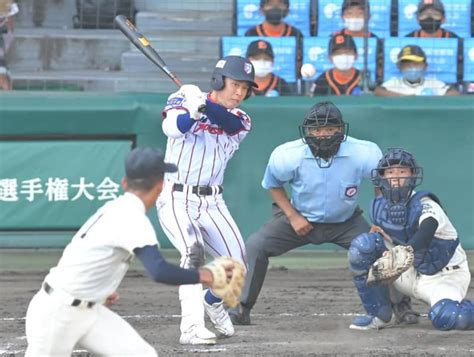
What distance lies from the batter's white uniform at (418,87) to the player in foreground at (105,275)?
645 centimetres

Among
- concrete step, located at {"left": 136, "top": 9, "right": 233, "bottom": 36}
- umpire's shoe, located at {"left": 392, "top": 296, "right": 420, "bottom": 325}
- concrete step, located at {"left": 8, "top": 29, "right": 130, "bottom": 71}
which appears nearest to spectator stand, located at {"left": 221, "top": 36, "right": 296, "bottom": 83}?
concrete step, located at {"left": 136, "top": 9, "right": 233, "bottom": 36}

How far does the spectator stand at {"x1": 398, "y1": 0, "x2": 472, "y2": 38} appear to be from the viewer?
1147 centimetres

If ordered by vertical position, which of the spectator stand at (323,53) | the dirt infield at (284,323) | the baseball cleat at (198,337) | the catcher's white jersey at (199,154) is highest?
the spectator stand at (323,53)

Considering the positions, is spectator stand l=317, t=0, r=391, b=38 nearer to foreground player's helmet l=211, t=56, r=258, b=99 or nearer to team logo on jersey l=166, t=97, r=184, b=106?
foreground player's helmet l=211, t=56, r=258, b=99

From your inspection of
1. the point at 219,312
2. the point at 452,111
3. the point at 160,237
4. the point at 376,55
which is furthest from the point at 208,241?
the point at 376,55

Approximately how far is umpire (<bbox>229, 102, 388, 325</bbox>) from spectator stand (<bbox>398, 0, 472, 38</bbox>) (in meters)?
4.37


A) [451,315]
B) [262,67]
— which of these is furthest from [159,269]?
[262,67]

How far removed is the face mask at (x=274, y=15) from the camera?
1130cm

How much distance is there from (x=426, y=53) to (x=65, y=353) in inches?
285

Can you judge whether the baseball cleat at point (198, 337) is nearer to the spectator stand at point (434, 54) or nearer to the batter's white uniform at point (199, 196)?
the batter's white uniform at point (199, 196)

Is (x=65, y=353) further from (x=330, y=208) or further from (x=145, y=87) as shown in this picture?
(x=145, y=87)

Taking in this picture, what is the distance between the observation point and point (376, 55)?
11078mm

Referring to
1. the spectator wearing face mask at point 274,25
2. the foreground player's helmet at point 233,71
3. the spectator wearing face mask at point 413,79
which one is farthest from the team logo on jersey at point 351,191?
the spectator wearing face mask at point 274,25

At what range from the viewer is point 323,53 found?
11.1 m
